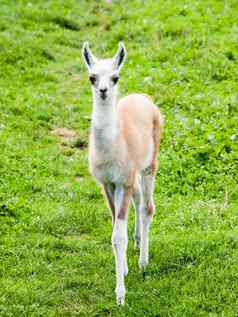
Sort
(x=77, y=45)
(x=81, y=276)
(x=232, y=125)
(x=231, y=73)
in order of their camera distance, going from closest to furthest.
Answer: (x=81, y=276) < (x=232, y=125) < (x=231, y=73) < (x=77, y=45)

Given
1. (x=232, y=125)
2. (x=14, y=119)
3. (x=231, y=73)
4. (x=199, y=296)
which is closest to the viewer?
(x=199, y=296)

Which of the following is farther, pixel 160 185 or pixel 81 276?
pixel 160 185

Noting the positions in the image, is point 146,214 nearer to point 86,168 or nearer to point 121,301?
point 121,301

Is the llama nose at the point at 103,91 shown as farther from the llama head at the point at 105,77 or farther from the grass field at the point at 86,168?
the grass field at the point at 86,168

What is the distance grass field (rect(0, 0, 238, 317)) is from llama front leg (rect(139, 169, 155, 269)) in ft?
0.59

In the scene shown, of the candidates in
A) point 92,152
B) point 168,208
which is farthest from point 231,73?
point 92,152

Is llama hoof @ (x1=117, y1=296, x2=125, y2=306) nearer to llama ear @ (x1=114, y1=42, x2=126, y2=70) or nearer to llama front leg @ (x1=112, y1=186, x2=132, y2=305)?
llama front leg @ (x1=112, y1=186, x2=132, y2=305)

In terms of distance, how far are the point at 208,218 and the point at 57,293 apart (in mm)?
2482

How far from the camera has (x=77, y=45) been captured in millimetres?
19047

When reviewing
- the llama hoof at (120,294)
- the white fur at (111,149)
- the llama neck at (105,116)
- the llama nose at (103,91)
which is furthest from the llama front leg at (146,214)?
the llama nose at (103,91)

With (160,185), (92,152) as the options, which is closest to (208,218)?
(160,185)

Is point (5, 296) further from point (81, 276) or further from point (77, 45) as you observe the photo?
point (77, 45)

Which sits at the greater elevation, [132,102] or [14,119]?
[132,102]

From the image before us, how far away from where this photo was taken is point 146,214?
359 inches
